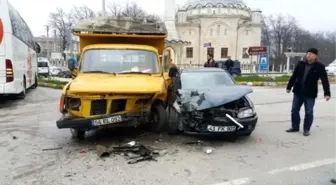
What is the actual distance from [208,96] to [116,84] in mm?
1881

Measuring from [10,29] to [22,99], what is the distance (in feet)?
12.5

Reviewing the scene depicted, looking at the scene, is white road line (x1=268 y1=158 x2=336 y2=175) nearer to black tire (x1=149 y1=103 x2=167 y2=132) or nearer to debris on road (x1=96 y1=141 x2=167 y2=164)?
debris on road (x1=96 y1=141 x2=167 y2=164)

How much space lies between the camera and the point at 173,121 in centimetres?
724

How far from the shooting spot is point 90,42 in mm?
8906

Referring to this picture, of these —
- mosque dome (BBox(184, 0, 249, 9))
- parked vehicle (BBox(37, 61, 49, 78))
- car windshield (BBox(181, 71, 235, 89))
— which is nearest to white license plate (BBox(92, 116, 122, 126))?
car windshield (BBox(181, 71, 235, 89))

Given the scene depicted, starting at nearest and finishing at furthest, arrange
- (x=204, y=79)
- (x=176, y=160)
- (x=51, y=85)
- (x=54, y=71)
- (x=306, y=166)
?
(x=306, y=166) → (x=176, y=160) → (x=204, y=79) → (x=51, y=85) → (x=54, y=71)

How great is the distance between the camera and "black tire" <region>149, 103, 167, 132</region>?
22.1ft

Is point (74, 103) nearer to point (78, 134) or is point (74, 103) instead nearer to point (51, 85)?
point (78, 134)

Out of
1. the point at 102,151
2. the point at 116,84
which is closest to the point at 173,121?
the point at 116,84

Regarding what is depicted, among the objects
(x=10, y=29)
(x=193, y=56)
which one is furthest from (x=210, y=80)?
(x=193, y=56)

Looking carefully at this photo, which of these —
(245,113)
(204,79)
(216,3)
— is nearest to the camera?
(245,113)

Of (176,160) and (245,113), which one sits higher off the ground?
(245,113)

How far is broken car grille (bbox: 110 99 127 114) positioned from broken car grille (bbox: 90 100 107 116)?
15cm

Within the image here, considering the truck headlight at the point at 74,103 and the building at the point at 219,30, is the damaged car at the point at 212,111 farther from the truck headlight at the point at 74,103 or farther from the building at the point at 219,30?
the building at the point at 219,30
